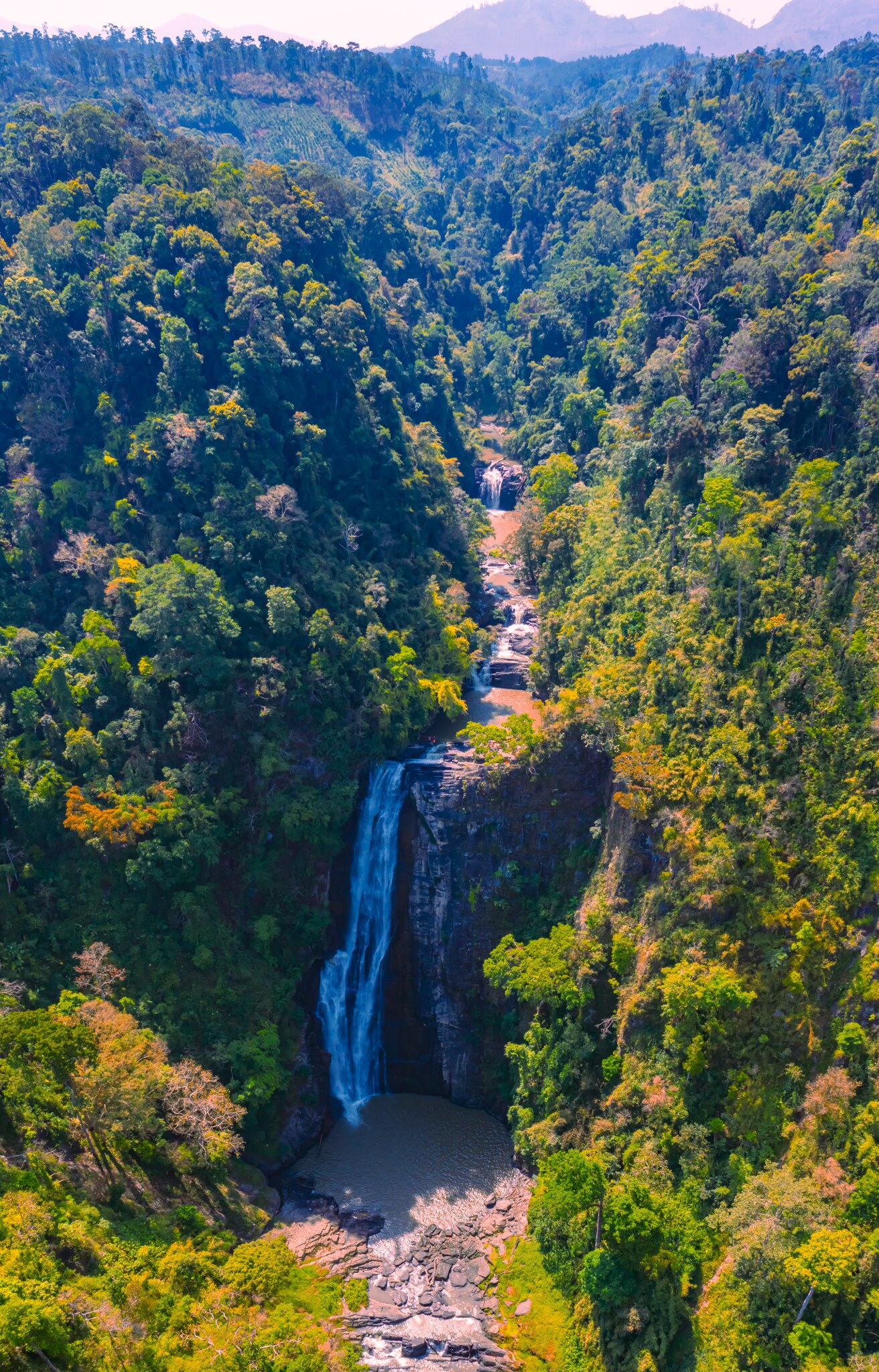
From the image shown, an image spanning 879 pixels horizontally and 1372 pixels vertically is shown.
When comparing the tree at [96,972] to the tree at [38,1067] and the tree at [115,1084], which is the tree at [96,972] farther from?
the tree at [38,1067]

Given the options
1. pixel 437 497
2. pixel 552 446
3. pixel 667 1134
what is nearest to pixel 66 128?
pixel 437 497

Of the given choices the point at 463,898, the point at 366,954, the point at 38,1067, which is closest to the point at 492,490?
the point at 463,898

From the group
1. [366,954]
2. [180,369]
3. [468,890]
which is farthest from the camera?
[180,369]

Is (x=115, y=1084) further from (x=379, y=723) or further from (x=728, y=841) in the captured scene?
(x=728, y=841)

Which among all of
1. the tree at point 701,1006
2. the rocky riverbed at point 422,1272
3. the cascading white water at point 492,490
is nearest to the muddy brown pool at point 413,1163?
the rocky riverbed at point 422,1272

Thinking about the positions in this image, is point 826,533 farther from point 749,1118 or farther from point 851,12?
point 851,12


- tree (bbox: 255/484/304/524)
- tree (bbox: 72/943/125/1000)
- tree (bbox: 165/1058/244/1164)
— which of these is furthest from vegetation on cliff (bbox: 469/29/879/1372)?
tree (bbox: 72/943/125/1000)

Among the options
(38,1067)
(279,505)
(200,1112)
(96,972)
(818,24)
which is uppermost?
(818,24)

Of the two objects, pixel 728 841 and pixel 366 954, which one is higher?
pixel 728 841
